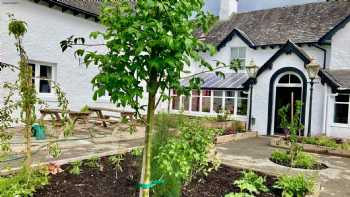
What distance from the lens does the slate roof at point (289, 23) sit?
17609 millimetres

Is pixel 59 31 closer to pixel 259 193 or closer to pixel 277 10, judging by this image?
pixel 259 193

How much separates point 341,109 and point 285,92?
2.85 m

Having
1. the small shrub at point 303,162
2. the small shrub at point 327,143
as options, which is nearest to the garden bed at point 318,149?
the small shrub at point 327,143

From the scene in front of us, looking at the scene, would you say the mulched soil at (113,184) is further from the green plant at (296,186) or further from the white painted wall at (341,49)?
the white painted wall at (341,49)

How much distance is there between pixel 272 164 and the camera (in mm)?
8984

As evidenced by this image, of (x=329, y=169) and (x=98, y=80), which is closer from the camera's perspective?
(x=98, y=80)

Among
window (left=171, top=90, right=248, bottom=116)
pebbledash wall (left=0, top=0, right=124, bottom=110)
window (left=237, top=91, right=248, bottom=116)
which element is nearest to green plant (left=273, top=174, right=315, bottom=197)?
pebbledash wall (left=0, top=0, right=124, bottom=110)

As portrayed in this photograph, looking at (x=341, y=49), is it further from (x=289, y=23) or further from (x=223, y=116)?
(x=223, y=116)

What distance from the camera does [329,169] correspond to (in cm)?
877

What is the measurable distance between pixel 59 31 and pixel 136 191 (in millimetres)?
11517

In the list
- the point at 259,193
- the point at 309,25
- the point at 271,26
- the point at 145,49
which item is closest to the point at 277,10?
the point at 271,26

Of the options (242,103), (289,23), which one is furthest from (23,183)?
(289,23)

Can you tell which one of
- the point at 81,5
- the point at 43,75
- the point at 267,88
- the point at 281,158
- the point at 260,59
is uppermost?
the point at 81,5

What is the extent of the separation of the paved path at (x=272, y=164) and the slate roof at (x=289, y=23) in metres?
7.92
